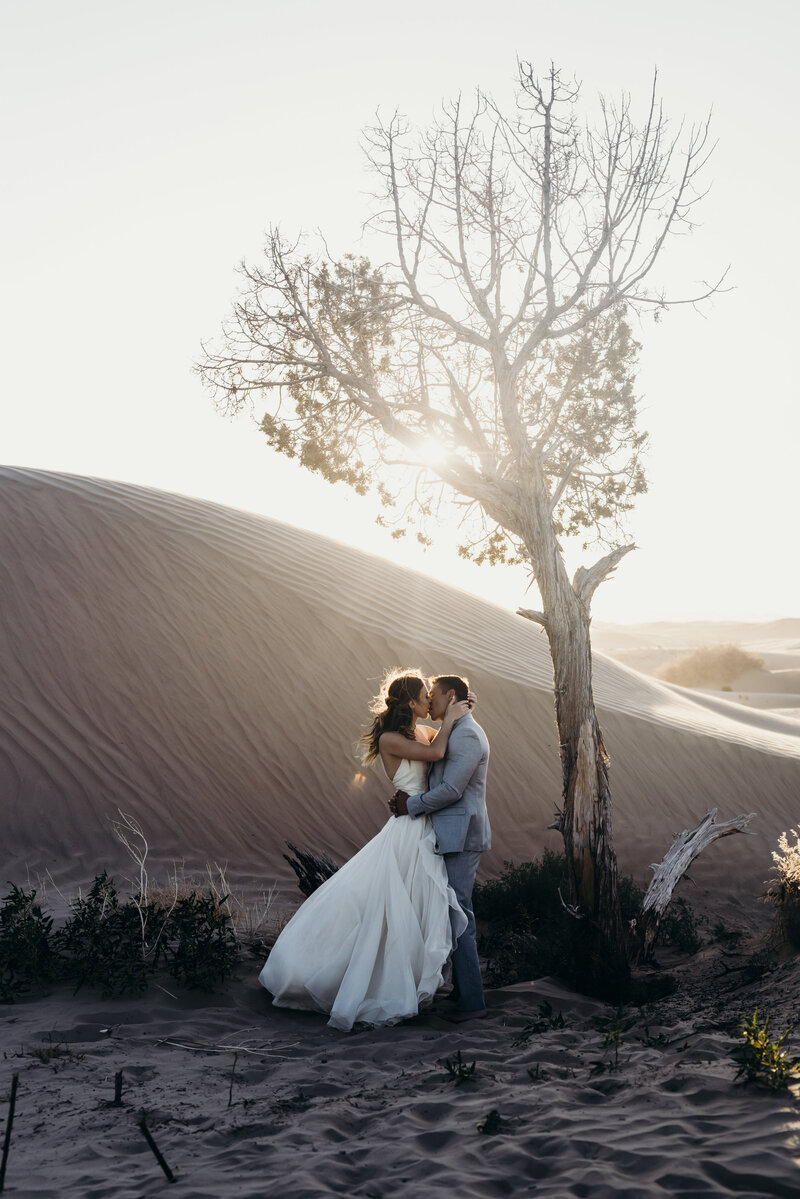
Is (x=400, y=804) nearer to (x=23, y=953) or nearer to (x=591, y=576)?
(x=23, y=953)

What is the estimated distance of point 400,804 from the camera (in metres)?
5.12

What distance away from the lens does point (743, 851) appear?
34.4 feet

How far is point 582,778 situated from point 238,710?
479 cm

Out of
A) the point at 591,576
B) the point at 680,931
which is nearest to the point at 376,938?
the point at 591,576

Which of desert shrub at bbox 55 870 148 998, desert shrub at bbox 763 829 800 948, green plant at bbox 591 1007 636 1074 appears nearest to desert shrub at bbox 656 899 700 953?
desert shrub at bbox 763 829 800 948

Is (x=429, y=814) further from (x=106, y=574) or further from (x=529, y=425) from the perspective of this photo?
(x=106, y=574)

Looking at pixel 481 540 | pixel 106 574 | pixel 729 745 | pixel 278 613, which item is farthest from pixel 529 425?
pixel 729 745

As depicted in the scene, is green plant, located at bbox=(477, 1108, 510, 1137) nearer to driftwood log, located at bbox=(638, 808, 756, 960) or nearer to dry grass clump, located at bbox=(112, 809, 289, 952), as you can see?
dry grass clump, located at bbox=(112, 809, 289, 952)

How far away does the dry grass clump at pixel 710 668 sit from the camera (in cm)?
3450

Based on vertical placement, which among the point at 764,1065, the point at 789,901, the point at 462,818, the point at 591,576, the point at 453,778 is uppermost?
the point at 591,576

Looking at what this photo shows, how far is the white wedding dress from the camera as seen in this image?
472 cm

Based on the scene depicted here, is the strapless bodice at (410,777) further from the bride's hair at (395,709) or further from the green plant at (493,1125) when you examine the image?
the green plant at (493,1125)

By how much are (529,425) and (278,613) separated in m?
4.76

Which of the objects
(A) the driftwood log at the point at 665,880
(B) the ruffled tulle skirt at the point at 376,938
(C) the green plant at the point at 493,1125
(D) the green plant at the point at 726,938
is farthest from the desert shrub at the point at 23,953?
(D) the green plant at the point at 726,938
